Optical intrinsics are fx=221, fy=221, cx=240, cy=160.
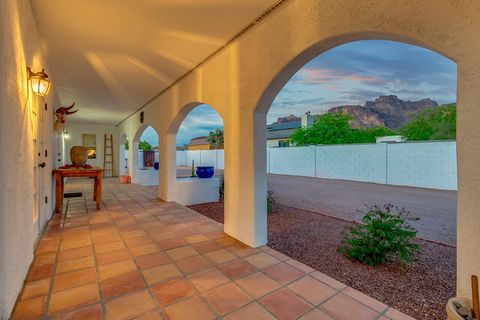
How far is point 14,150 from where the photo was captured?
5.80ft

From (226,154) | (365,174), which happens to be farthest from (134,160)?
(365,174)

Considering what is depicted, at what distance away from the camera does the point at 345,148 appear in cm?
1037

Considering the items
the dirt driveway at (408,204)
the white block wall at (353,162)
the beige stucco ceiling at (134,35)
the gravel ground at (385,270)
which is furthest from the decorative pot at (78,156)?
the white block wall at (353,162)

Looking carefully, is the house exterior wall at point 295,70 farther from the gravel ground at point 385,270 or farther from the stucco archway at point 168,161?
the stucco archway at point 168,161

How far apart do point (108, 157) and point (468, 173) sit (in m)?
13.1

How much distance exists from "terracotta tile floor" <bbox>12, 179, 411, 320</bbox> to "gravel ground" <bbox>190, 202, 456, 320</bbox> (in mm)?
271

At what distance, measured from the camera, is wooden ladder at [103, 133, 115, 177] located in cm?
1137

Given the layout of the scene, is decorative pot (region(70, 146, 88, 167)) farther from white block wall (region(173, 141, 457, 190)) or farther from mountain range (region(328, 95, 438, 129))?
mountain range (region(328, 95, 438, 129))

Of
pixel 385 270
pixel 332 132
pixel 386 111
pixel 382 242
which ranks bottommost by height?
pixel 385 270

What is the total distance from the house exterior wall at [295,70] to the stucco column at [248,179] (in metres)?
0.01

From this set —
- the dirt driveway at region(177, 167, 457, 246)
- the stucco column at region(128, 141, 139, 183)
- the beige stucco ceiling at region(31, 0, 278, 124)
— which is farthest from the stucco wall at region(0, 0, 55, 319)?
the stucco column at region(128, 141, 139, 183)

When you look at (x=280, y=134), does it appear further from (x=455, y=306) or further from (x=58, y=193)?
(x=455, y=306)

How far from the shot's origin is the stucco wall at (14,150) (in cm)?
149

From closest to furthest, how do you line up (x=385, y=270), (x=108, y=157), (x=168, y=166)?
(x=385, y=270)
(x=168, y=166)
(x=108, y=157)
